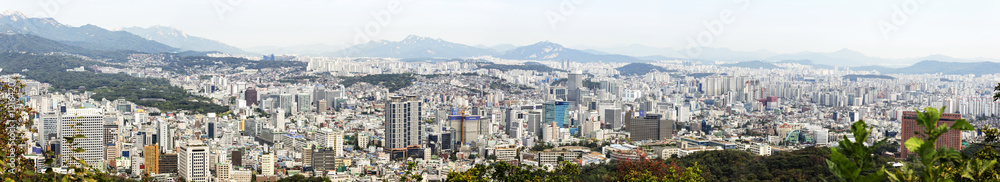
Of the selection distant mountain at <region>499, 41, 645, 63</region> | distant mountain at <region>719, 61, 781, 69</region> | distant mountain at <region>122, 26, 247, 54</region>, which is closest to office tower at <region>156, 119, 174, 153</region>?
distant mountain at <region>122, 26, 247, 54</region>

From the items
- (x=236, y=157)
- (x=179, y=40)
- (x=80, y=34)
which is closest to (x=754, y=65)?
(x=179, y=40)

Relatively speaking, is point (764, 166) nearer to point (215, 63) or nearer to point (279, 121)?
point (279, 121)

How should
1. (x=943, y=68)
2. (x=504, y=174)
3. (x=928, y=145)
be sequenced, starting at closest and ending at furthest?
(x=928, y=145)
(x=504, y=174)
(x=943, y=68)

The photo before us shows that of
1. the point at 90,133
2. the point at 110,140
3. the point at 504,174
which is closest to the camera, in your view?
the point at 504,174

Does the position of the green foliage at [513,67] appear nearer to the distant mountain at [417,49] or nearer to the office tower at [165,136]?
the distant mountain at [417,49]

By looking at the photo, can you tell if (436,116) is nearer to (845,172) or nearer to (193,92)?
(193,92)

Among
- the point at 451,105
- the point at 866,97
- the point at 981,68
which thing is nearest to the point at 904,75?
the point at 981,68
